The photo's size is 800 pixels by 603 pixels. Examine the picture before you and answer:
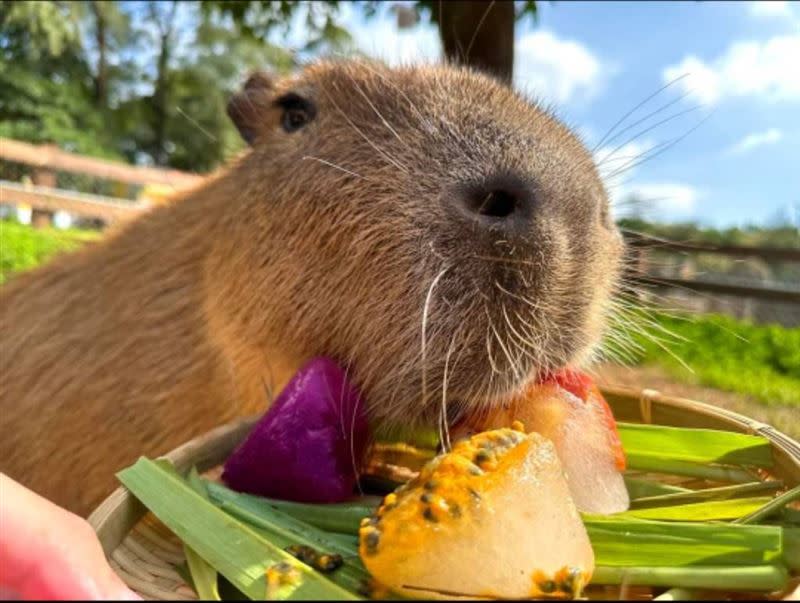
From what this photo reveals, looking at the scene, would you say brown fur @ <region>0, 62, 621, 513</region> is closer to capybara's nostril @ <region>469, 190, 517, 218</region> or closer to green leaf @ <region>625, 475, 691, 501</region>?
capybara's nostril @ <region>469, 190, 517, 218</region>

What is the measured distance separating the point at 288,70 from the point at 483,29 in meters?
1.19

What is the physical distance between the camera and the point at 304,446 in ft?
4.54

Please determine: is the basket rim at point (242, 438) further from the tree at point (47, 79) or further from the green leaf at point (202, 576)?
the tree at point (47, 79)

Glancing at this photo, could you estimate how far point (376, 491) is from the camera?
1.51m

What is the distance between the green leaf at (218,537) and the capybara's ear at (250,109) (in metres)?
1.15

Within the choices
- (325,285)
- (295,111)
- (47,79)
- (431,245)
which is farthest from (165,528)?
(47,79)

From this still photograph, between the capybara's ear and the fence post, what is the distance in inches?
174

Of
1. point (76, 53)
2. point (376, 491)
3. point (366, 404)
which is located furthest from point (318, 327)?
point (76, 53)

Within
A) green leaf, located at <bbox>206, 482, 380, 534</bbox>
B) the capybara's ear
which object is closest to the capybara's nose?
green leaf, located at <bbox>206, 482, 380, 534</bbox>

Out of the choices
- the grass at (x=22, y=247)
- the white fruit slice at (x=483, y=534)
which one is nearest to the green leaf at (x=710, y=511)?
the white fruit slice at (x=483, y=534)

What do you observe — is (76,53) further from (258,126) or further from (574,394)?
(574,394)

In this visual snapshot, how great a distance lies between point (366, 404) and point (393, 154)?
0.48 metres

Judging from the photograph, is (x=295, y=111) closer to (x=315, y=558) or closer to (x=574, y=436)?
(x=574, y=436)

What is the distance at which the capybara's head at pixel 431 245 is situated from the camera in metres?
1.26
